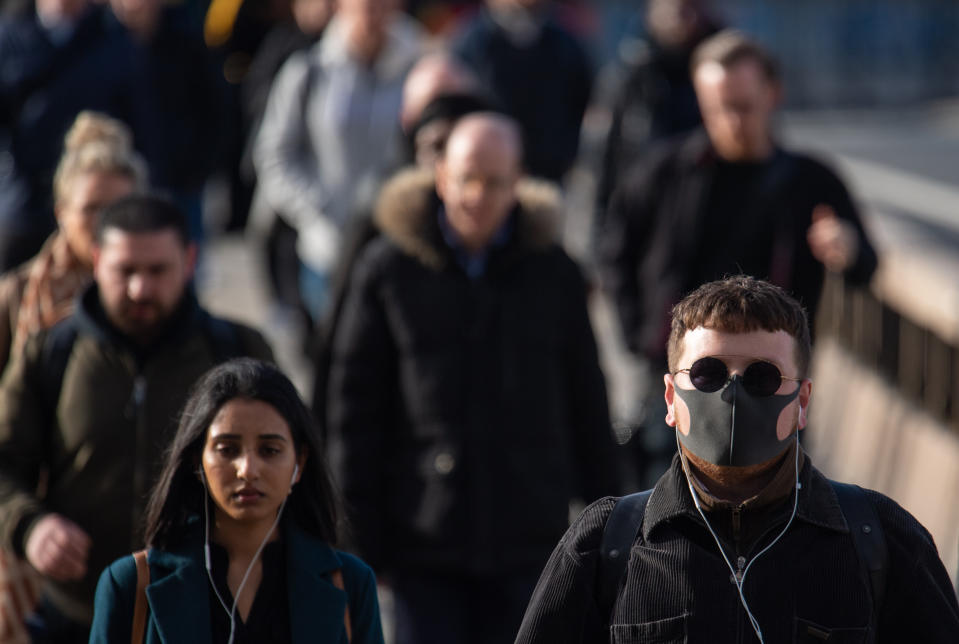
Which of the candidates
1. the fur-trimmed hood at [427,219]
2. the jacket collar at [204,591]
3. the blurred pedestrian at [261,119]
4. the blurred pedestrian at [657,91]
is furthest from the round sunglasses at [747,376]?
the blurred pedestrian at [261,119]

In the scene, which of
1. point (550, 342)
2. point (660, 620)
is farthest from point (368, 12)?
point (660, 620)

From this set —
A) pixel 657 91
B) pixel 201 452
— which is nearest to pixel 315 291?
pixel 657 91

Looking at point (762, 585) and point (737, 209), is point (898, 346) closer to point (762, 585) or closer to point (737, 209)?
point (737, 209)

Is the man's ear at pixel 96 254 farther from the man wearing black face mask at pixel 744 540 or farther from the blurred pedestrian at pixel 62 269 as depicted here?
the man wearing black face mask at pixel 744 540

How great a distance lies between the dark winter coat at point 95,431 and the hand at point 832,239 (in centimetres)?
258

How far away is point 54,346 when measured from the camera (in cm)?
538

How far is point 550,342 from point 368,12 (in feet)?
11.5

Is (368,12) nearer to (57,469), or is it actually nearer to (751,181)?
(751,181)

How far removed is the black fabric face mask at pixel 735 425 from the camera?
353 centimetres

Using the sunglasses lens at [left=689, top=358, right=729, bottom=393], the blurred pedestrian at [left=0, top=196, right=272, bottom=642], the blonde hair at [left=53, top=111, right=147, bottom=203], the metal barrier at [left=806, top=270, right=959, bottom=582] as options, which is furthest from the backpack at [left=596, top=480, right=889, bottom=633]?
the metal barrier at [left=806, top=270, right=959, bottom=582]

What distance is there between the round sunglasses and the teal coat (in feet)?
3.36

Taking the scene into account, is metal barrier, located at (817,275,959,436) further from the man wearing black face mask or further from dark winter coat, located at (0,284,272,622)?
the man wearing black face mask

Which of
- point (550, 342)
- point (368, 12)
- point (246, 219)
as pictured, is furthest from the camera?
point (246, 219)

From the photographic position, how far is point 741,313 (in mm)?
3578
